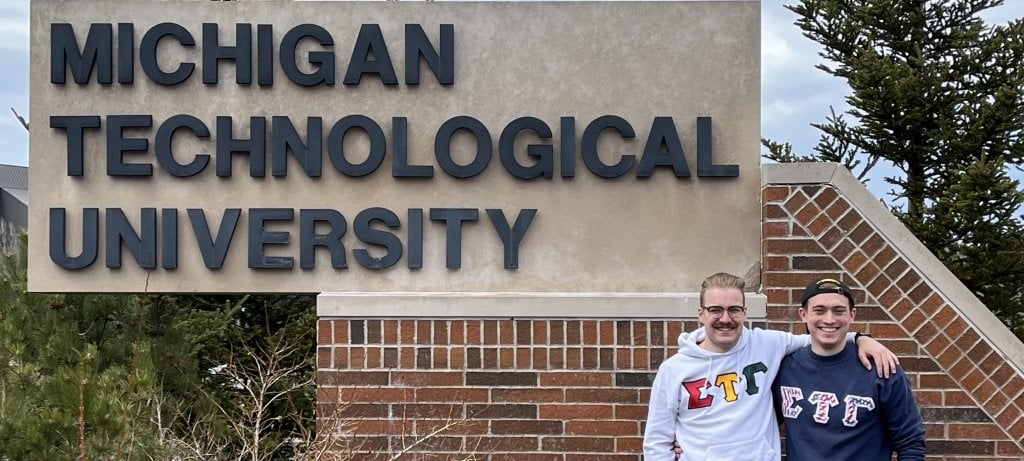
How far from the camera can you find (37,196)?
5.70m

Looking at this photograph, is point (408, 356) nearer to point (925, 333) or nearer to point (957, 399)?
point (925, 333)

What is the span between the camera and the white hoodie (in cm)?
414

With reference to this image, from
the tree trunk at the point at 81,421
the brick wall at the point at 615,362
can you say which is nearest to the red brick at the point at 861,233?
the brick wall at the point at 615,362

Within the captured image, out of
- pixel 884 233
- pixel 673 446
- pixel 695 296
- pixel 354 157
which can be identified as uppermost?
pixel 354 157

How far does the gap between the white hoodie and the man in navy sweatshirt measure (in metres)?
0.14

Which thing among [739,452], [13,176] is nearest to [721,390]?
[739,452]

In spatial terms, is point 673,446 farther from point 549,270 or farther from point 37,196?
point 37,196

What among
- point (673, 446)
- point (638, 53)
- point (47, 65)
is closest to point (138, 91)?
point (47, 65)

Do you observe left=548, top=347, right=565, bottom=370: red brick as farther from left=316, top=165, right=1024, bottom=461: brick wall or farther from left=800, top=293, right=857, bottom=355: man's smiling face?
left=800, top=293, right=857, bottom=355: man's smiling face

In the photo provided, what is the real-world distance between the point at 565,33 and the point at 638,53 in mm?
447

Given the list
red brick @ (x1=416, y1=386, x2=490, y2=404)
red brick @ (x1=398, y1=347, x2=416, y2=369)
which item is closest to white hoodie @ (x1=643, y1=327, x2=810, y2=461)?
red brick @ (x1=416, y1=386, x2=490, y2=404)

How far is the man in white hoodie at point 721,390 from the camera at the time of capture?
412 centimetres

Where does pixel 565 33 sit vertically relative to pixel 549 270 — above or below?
above

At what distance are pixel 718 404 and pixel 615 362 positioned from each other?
1.38 metres
